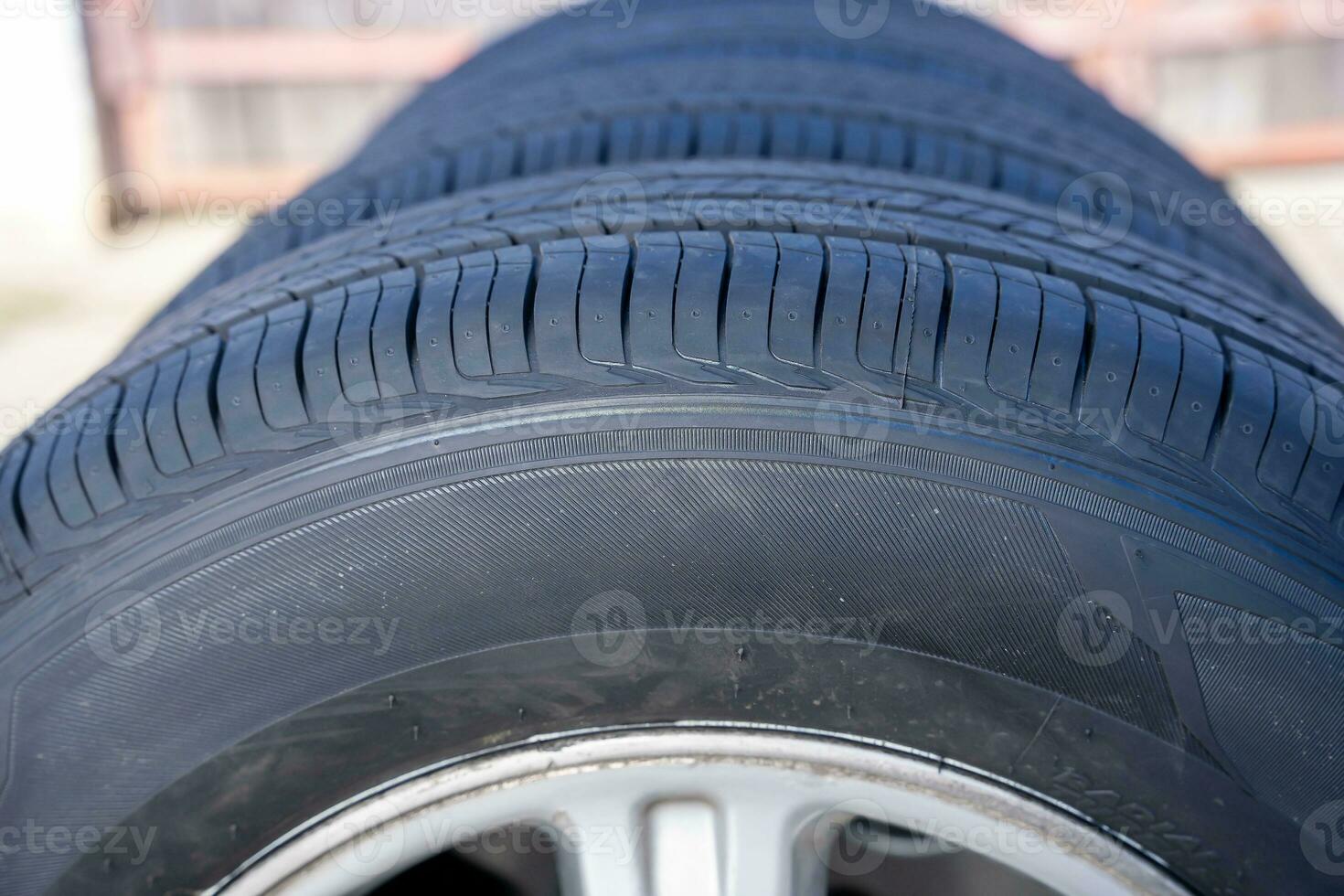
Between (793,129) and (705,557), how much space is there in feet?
3.91

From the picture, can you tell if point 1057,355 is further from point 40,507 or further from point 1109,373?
point 40,507

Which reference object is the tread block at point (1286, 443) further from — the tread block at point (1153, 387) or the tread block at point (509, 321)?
the tread block at point (509, 321)

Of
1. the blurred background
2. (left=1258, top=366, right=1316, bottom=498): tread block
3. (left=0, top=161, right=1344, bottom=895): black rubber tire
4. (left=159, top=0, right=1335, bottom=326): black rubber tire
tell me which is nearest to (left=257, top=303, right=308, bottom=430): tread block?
(left=0, top=161, right=1344, bottom=895): black rubber tire

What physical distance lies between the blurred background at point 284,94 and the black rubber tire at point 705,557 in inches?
211

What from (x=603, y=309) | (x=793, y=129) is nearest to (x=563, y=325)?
(x=603, y=309)

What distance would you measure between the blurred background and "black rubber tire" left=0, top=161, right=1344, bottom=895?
535cm

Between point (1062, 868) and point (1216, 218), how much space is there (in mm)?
1744

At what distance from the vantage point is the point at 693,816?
127 centimetres

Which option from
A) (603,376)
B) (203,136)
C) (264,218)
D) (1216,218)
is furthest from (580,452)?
(203,136)

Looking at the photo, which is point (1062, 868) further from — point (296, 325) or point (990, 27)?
point (990, 27)

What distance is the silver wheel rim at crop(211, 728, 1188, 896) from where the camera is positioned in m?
1.19

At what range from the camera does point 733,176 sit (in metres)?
1.77

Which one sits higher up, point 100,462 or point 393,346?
point 393,346

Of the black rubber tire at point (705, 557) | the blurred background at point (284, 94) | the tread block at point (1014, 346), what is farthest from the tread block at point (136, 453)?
the blurred background at point (284, 94)
